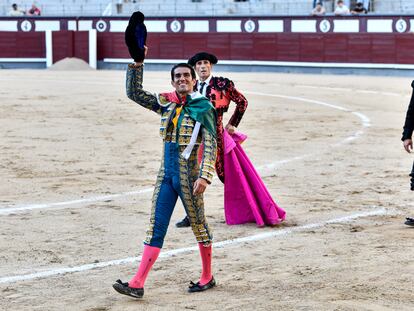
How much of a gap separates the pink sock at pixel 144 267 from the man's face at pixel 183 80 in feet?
2.47

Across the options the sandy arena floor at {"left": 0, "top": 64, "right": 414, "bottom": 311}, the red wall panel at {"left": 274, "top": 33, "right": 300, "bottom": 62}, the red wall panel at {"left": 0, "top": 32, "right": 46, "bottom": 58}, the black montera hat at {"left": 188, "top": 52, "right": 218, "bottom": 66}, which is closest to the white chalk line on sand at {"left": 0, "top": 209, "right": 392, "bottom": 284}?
the sandy arena floor at {"left": 0, "top": 64, "right": 414, "bottom": 311}

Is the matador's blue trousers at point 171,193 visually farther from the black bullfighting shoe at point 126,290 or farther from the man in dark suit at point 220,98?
the man in dark suit at point 220,98

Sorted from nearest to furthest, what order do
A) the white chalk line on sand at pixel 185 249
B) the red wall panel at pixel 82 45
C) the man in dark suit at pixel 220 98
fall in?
the white chalk line on sand at pixel 185 249
the man in dark suit at pixel 220 98
the red wall panel at pixel 82 45

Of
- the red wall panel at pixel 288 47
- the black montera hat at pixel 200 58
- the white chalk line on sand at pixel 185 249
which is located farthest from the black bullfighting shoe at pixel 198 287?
the red wall panel at pixel 288 47

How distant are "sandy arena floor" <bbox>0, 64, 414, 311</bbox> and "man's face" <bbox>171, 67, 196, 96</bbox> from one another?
0.95 m

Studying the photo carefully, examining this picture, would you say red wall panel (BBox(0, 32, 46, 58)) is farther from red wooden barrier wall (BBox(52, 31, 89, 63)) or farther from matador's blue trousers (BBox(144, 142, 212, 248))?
matador's blue trousers (BBox(144, 142, 212, 248))

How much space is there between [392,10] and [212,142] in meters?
20.0

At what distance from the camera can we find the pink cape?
6488 millimetres

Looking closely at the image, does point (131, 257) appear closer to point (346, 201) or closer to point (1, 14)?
point (346, 201)

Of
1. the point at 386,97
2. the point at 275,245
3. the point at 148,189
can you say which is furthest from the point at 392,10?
the point at 275,245

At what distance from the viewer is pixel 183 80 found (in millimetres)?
4703

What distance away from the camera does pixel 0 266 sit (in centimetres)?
526

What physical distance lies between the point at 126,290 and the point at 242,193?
6.99ft

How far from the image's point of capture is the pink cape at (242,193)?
21.3ft
